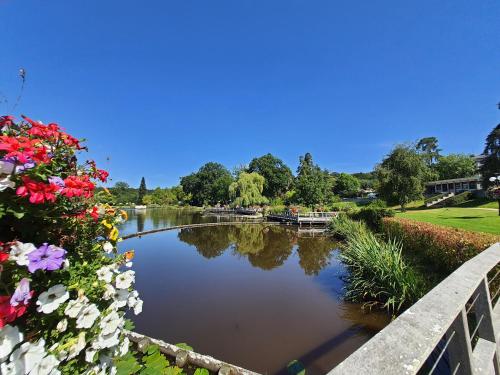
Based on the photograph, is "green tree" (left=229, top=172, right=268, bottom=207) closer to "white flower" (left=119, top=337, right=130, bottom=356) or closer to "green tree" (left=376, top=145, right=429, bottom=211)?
"green tree" (left=376, top=145, right=429, bottom=211)

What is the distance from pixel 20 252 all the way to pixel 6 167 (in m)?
0.30

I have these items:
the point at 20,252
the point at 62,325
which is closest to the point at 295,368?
the point at 62,325

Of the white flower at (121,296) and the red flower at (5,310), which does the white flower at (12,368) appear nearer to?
the red flower at (5,310)

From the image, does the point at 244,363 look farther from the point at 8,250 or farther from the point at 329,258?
the point at 329,258

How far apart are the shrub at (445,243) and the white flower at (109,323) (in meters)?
6.46

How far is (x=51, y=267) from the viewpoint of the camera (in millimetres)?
924

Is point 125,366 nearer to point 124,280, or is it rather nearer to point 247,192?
point 124,280

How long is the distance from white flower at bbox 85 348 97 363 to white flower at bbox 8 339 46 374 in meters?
0.25

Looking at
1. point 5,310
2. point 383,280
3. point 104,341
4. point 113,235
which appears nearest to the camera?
point 5,310

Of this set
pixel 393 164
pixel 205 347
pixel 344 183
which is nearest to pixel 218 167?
pixel 344 183

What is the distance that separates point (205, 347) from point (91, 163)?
441cm

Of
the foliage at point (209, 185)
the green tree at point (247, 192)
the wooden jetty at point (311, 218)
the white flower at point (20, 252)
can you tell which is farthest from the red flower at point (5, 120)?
the foliage at point (209, 185)

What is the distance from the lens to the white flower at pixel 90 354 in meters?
1.09

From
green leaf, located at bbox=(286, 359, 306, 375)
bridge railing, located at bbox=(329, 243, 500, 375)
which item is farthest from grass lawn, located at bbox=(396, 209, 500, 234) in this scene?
green leaf, located at bbox=(286, 359, 306, 375)
